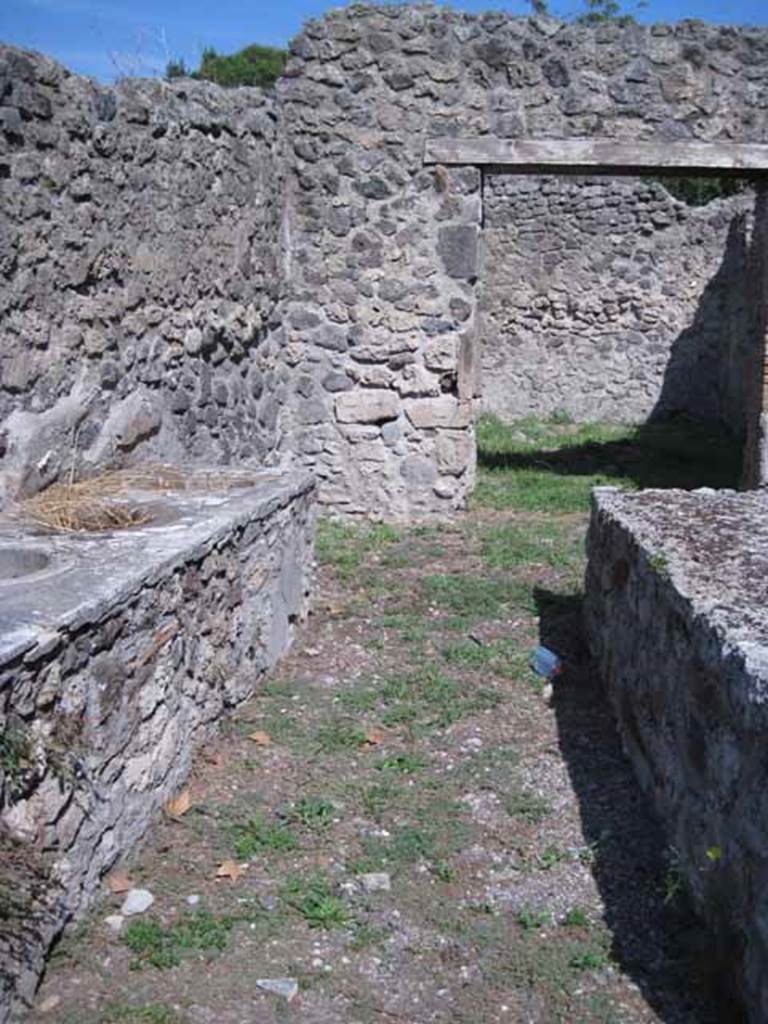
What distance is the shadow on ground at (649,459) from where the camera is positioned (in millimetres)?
9500

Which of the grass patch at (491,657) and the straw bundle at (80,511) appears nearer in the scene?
the straw bundle at (80,511)

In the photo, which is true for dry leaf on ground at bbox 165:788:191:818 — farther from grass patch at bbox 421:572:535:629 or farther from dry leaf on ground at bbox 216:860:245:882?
grass patch at bbox 421:572:535:629

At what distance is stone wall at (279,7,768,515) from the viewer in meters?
A: 7.33

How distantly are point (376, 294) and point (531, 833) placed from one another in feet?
15.7

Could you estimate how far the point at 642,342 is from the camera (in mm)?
13078

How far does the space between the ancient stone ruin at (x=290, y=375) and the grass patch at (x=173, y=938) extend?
19 centimetres

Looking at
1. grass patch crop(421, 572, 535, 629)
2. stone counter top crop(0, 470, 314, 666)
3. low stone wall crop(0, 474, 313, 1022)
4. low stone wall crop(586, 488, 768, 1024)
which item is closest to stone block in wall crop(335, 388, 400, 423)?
grass patch crop(421, 572, 535, 629)

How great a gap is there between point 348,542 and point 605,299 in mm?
6912

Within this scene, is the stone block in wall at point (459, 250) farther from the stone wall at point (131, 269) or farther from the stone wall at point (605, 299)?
the stone wall at point (605, 299)

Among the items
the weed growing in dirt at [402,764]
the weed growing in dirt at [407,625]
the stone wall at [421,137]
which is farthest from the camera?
the stone wall at [421,137]

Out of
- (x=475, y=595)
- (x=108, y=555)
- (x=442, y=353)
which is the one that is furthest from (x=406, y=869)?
(x=442, y=353)

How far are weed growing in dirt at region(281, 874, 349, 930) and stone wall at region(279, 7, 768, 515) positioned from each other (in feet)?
15.6

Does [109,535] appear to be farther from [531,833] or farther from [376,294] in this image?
[376,294]

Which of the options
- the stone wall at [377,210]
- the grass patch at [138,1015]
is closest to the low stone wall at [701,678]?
the grass patch at [138,1015]
